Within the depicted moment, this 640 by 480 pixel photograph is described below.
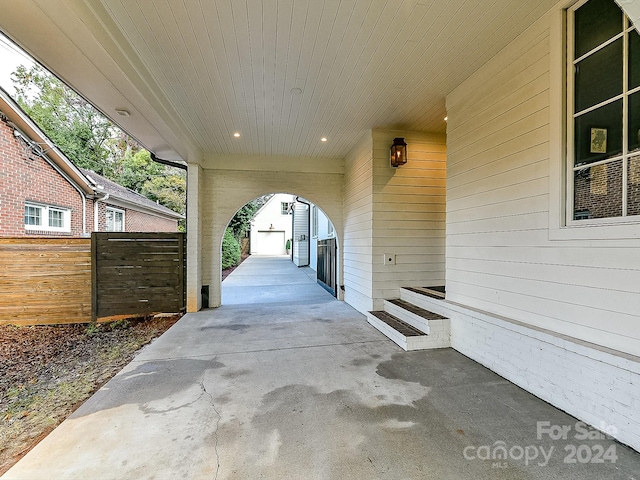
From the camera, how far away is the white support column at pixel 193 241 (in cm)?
509

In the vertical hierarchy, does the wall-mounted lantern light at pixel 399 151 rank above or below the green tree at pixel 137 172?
below

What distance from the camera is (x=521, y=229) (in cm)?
253

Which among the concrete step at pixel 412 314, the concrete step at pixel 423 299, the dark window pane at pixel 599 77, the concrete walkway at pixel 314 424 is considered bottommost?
the concrete walkway at pixel 314 424

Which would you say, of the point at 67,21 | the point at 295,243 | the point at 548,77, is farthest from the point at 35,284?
the point at 295,243

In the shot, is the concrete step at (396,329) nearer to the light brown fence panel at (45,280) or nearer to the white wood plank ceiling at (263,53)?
the white wood plank ceiling at (263,53)

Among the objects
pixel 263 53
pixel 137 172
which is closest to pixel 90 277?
pixel 263 53

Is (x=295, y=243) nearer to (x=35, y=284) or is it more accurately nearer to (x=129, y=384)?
(x=35, y=284)

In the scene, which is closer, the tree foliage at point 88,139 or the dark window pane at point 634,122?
the dark window pane at point 634,122

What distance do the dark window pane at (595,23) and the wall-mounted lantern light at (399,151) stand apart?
2.31m

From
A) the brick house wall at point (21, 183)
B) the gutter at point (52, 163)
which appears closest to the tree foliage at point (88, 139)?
the gutter at point (52, 163)

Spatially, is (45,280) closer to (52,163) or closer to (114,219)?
(52,163)

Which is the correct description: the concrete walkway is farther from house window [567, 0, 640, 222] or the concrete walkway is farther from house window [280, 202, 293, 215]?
house window [280, 202, 293, 215]

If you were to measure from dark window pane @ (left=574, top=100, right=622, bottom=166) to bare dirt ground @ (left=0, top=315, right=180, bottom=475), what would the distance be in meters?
4.21

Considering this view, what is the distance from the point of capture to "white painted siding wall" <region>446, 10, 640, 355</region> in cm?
189
